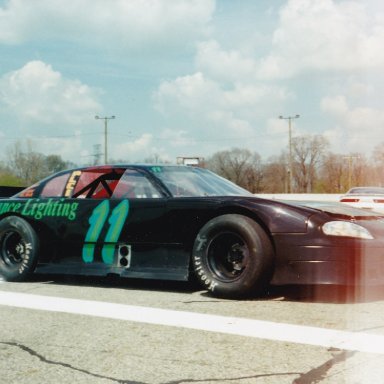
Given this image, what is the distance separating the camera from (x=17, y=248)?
600cm

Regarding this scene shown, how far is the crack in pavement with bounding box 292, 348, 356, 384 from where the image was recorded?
2.58m

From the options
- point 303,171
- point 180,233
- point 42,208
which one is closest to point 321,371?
point 180,233

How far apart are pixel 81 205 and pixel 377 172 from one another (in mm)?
102146

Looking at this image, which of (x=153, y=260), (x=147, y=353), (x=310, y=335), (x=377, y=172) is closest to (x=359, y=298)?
(x=310, y=335)

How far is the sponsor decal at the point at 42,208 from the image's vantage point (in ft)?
18.6

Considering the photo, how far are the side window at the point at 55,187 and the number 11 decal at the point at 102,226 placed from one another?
68 cm

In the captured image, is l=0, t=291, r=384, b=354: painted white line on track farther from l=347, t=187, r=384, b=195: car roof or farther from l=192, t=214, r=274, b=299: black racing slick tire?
l=347, t=187, r=384, b=195: car roof

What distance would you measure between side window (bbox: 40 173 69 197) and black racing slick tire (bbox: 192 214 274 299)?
190cm

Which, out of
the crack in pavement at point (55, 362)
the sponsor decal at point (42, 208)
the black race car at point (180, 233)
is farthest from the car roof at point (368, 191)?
the crack in pavement at point (55, 362)

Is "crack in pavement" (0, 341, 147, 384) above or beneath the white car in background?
beneath

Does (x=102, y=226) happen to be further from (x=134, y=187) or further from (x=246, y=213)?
(x=246, y=213)

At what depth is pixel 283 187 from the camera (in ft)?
352

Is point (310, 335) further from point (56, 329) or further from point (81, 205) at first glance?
point (81, 205)

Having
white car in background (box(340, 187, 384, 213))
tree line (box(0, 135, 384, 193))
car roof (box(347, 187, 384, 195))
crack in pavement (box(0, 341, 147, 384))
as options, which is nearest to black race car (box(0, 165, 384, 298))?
crack in pavement (box(0, 341, 147, 384))
